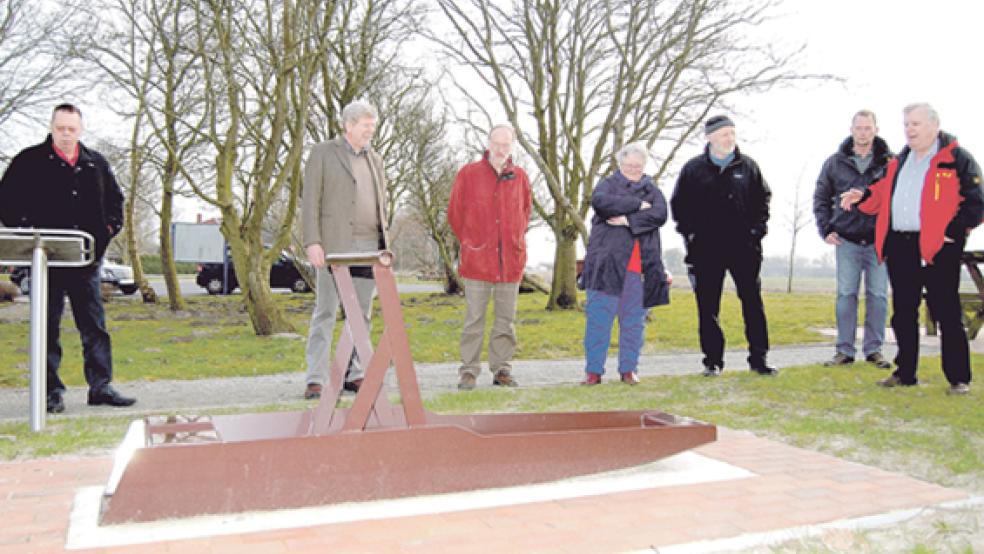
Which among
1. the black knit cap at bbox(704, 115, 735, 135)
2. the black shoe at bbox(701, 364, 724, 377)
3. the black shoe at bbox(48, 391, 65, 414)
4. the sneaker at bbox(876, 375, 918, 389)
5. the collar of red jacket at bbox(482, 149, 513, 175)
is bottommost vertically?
the black shoe at bbox(48, 391, 65, 414)

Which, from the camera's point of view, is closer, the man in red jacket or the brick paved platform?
the brick paved platform

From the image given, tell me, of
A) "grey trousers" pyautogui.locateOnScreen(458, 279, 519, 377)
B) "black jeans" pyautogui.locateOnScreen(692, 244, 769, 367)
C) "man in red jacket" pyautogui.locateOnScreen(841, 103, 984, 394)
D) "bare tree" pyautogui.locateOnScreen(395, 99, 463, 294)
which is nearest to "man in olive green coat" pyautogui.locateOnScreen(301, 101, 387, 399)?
"grey trousers" pyautogui.locateOnScreen(458, 279, 519, 377)

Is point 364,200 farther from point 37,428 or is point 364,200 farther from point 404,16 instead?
point 404,16

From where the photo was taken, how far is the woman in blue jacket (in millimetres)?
6383

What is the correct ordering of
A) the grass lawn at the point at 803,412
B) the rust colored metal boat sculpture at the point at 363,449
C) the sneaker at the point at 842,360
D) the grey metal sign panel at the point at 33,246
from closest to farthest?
1. the rust colored metal boat sculpture at the point at 363,449
2. the grass lawn at the point at 803,412
3. the grey metal sign panel at the point at 33,246
4. the sneaker at the point at 842,360

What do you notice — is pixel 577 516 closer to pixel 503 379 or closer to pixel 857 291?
pixel 503 379

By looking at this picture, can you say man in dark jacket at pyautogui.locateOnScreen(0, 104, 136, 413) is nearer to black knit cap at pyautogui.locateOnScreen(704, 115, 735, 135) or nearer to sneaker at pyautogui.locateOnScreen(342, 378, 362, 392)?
sneaker at pyautogui.locateOnScreen(342, 378, 362, 392)

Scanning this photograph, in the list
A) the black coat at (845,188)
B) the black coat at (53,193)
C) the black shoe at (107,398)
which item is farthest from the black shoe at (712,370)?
the black coat at (53,193)

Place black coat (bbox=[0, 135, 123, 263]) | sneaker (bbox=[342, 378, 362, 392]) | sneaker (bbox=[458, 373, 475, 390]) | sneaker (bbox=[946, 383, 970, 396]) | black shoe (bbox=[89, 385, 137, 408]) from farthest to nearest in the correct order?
sneaker (bbox=[458, 373, 475, 390]), sneaker (bbox=[342, 378, 362, 392]), black shoe (bbox=[89, 385, 137, 408]), sneaker (bbox=[946, 383, 970, 396]), black coat (bbox=[0, 135, 123, 263])

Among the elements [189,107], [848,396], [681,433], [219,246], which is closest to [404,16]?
[189,107]

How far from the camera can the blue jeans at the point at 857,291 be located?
270 inches

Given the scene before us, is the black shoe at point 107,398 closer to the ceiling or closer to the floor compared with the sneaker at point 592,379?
closer to the floor

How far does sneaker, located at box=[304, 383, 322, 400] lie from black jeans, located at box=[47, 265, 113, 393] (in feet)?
4.44

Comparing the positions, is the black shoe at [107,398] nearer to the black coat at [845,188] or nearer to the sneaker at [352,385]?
the sneaker at [352,385]
